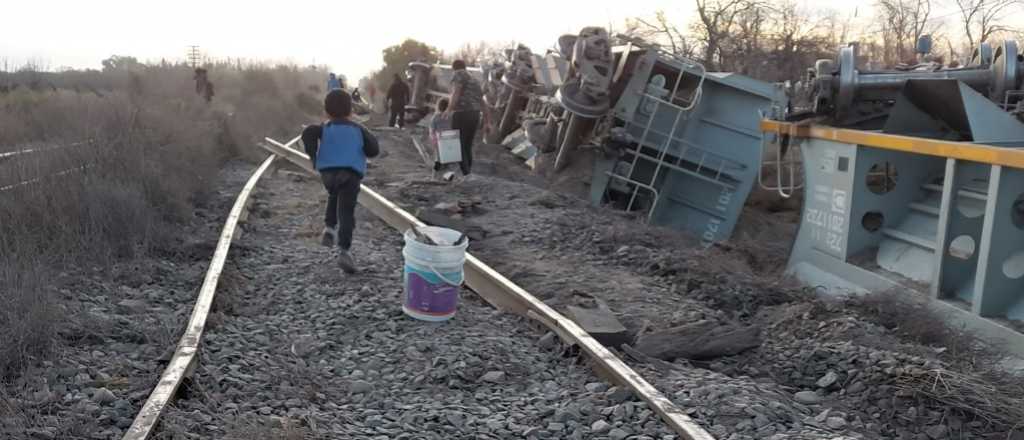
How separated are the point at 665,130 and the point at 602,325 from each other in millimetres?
6955

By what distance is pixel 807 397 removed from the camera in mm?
4953

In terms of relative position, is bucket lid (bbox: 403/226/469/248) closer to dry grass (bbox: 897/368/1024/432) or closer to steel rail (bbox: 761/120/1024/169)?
dry grass (bbox: 897/368/1024/432)

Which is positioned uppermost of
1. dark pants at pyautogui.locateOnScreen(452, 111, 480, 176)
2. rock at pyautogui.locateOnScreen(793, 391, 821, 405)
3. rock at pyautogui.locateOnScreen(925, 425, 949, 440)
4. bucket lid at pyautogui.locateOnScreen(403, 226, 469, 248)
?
dark pants at pyautogui.locateOnScreen(452, 111, 480, 176)

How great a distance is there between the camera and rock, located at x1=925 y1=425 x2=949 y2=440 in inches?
172

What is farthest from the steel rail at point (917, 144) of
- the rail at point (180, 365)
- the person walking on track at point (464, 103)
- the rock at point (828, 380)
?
the person walking on track at point (464, 103)

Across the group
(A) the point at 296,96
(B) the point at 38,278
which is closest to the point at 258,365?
(B) the point at 38,278

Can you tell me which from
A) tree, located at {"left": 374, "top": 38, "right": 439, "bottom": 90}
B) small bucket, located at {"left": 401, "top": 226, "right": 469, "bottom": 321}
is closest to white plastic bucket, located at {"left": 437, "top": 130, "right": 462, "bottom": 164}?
small bucket, located at {"left": 401, "top": 226, "right": 469, "bottom": 321}

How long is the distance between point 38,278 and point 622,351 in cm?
367

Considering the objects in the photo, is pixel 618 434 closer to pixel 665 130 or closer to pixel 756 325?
pixel 756 325

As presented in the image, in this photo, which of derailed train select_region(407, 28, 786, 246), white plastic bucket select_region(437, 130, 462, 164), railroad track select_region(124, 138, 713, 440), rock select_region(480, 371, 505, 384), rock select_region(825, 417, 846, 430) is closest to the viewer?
railroad track select_region(124, 138, 713, 440)

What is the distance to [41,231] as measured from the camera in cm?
748

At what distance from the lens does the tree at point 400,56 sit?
56219 mm

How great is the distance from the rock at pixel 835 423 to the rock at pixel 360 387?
7.88ft

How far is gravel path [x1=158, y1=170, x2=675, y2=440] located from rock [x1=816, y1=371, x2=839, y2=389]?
1.27 metres
